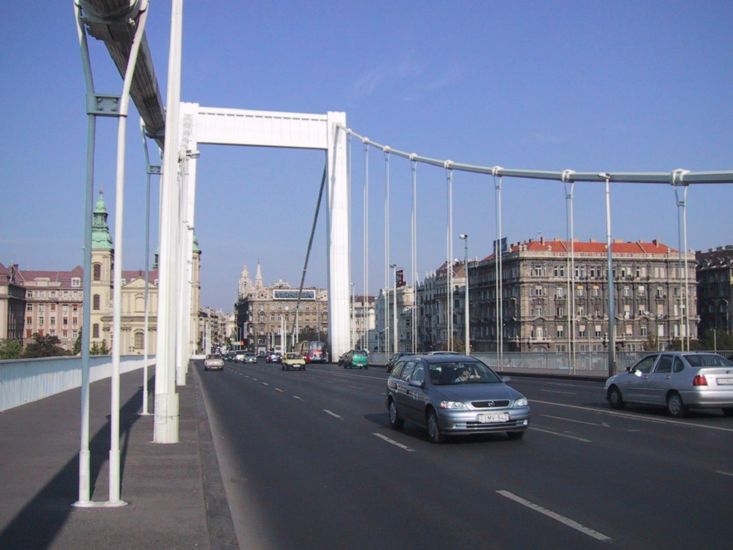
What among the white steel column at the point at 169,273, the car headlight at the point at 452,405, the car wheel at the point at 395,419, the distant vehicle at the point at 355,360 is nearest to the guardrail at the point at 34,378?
the white steel column at the point at 169,273

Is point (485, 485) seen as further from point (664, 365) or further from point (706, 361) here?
point (664, 365)

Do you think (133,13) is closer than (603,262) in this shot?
Yes

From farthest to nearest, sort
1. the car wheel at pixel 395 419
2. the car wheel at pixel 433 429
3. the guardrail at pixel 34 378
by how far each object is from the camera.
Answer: the guardrail at pixel 34 378 → the car wheel at pixel 395 419 → the car wheel at pixel 433 429

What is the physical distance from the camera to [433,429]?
1446 centimetres

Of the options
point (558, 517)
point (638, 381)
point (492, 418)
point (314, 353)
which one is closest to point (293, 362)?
point (314, 353)

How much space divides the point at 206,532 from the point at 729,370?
1386 centimetres

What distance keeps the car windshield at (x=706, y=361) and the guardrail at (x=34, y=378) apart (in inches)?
592

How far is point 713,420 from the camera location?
17859 mm

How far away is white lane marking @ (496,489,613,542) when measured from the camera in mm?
7453

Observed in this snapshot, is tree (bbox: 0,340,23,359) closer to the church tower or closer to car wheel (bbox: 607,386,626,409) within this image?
the church tower

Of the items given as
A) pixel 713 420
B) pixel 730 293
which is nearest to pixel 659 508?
pixel 713 420

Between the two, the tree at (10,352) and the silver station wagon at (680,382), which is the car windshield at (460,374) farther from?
the tree at (10,352)

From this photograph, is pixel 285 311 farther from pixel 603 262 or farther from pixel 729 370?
pixel 729 370

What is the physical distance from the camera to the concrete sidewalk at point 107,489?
7.10 metres
